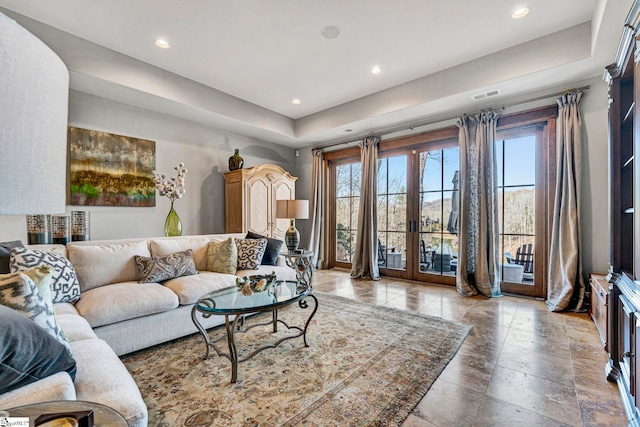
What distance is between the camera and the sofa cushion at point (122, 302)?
207 cm

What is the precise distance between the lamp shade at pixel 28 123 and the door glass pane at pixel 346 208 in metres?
5.23

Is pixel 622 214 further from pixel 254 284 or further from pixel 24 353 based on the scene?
pixel 24 353

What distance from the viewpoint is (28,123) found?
1.53 ft

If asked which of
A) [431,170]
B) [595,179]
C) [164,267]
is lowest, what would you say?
[164,267]

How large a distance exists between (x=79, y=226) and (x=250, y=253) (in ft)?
6.42

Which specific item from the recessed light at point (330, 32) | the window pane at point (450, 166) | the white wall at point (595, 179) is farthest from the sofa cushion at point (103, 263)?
the white wall at point (595, 179)

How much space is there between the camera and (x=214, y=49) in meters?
3.25

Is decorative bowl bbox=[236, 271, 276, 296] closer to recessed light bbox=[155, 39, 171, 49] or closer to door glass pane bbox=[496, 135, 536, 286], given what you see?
recessed light bbox=[155, 39, 171, 49]

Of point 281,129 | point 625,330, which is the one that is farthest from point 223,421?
point 281,129

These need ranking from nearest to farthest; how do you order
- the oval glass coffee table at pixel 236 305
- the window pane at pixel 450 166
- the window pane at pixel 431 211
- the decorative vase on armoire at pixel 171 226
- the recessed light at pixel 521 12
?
the oval glass coffee table at pixel 236 305
the recessed light at pixel 521 12
the decorative vase on armoire at pixel 171 226
the window pane at pixel 450 166
the window pane at pixel 431 211

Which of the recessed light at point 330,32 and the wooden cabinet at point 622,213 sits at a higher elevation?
the recessed light at point 330,32

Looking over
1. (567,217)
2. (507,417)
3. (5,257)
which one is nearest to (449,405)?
(507,417)

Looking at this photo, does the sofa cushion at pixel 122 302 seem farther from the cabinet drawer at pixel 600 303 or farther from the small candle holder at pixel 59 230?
the cabinet drawer at pixel 600 303

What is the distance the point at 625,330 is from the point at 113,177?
5.18 meters
